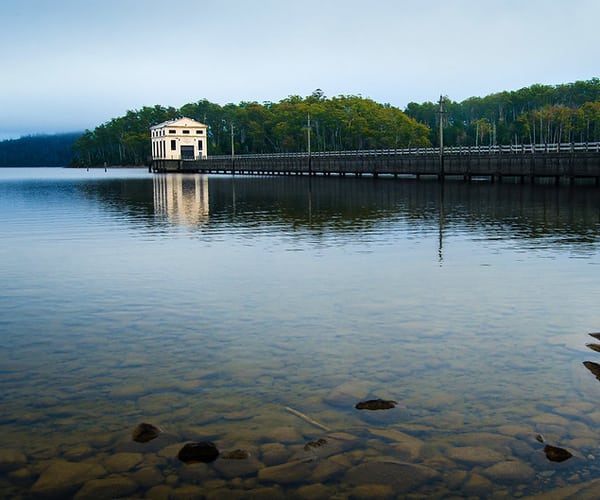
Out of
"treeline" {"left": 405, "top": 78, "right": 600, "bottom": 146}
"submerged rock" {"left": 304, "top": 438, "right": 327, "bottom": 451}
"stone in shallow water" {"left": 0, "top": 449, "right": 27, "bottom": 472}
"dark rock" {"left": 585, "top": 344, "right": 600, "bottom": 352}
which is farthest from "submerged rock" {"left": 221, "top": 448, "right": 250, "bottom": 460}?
"treeline" {"left": 405, "top": 78, "right": 600, "bottom": 146}

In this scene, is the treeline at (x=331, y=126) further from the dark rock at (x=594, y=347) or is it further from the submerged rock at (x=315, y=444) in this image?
the submerged rock at (x=315, y=444)

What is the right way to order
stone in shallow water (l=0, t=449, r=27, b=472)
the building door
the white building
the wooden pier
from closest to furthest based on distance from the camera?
stone in shallow water (l=0, t=449, r=27, b=472), the wooden pier, the white building, the building door

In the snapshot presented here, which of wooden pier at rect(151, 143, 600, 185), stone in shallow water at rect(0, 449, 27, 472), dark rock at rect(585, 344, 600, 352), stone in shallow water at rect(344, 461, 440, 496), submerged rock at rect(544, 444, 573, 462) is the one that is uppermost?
wooden pier at rect(151, 143, 600, 185)

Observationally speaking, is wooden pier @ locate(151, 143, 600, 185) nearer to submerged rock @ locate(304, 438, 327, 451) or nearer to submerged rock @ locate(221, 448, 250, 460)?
submerged rock @ locate(304, 438, 327, 451)

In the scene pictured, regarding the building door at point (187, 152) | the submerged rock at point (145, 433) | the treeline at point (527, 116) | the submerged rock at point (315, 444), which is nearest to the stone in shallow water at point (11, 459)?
the submerged rock at point (145, 433)

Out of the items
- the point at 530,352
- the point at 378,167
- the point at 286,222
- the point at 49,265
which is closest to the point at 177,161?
the point at 378,167

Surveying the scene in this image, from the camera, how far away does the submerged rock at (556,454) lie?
5969 mm

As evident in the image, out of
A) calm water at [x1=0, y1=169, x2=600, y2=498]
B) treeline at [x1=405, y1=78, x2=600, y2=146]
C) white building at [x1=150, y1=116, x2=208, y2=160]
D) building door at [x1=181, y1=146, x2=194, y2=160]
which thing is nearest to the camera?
calm water at [x1=0, y1=169, x2=600, y2=498]

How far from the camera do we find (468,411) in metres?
7.05

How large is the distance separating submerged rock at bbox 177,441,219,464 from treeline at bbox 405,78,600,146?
11842 cm

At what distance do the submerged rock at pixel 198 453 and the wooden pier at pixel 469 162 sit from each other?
164 feet

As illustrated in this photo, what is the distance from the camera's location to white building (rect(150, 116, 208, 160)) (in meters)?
141

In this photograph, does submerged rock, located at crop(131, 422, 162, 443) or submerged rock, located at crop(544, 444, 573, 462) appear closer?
submerged rock, located at crop(544, 444, 573, 462)

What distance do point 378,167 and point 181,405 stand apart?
69771 millimetres
